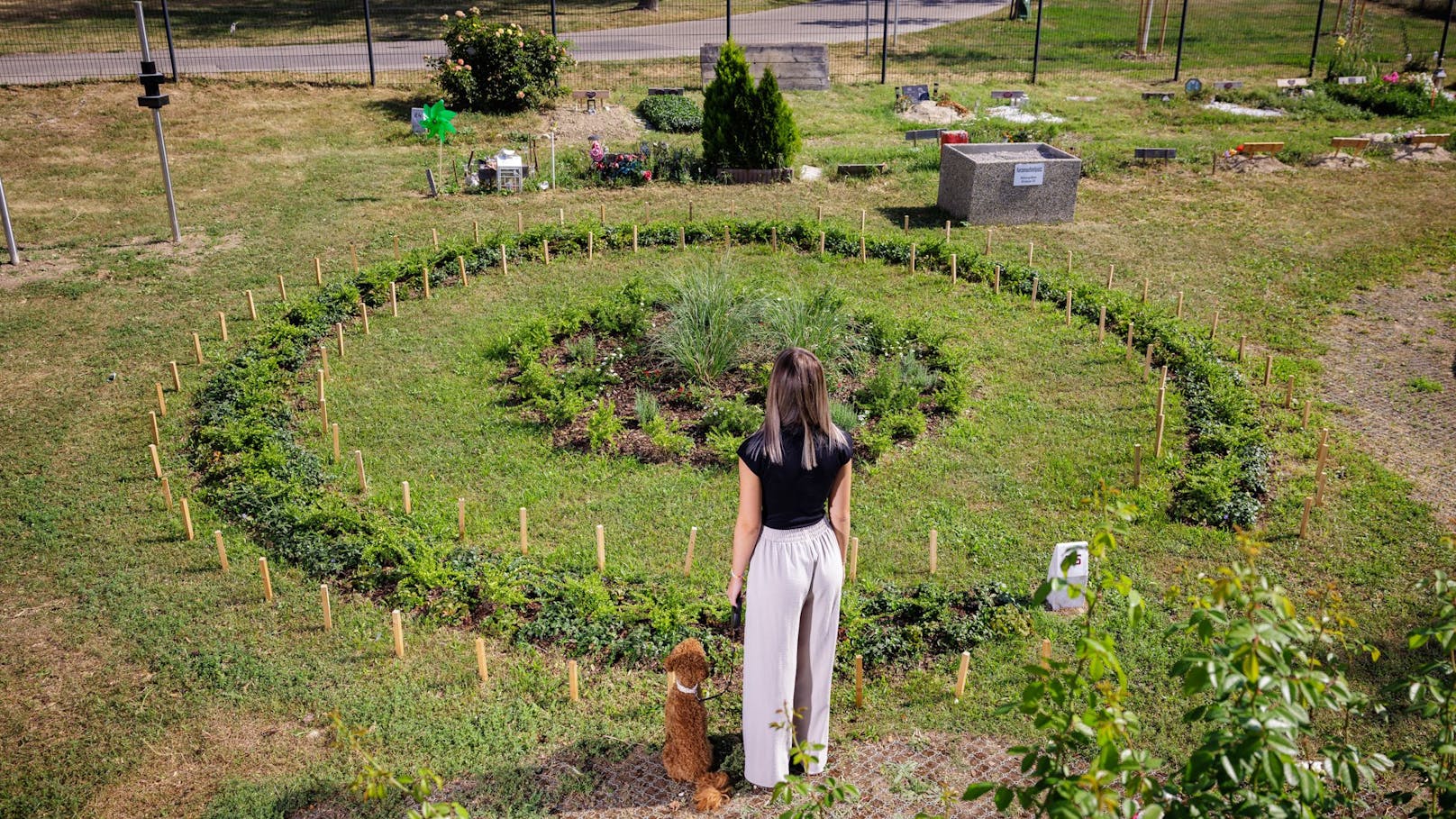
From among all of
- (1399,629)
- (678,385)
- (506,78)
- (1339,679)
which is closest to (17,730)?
(678,385)

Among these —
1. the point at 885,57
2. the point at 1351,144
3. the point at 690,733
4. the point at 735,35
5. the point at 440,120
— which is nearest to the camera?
the point at 690,733

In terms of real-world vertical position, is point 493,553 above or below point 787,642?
below

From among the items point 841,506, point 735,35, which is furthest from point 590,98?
point 841,506

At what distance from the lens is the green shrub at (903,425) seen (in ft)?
30.9

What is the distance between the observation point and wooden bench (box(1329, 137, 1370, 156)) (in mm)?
17797

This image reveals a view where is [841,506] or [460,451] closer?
[841,506]

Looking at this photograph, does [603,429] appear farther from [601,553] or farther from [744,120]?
[744,120]

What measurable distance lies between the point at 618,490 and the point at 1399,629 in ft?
17.1

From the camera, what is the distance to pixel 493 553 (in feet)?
25.8

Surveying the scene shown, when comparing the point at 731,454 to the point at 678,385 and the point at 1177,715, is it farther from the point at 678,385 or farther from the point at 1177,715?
the point at 1177,715

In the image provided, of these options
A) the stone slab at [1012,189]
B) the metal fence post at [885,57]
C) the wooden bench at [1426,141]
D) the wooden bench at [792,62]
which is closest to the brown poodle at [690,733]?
the stone slab at [1012,189]

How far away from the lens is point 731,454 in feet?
29.5

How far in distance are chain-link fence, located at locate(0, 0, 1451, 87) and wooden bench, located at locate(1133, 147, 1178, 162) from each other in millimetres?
6828

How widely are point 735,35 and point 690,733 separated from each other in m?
25.4
